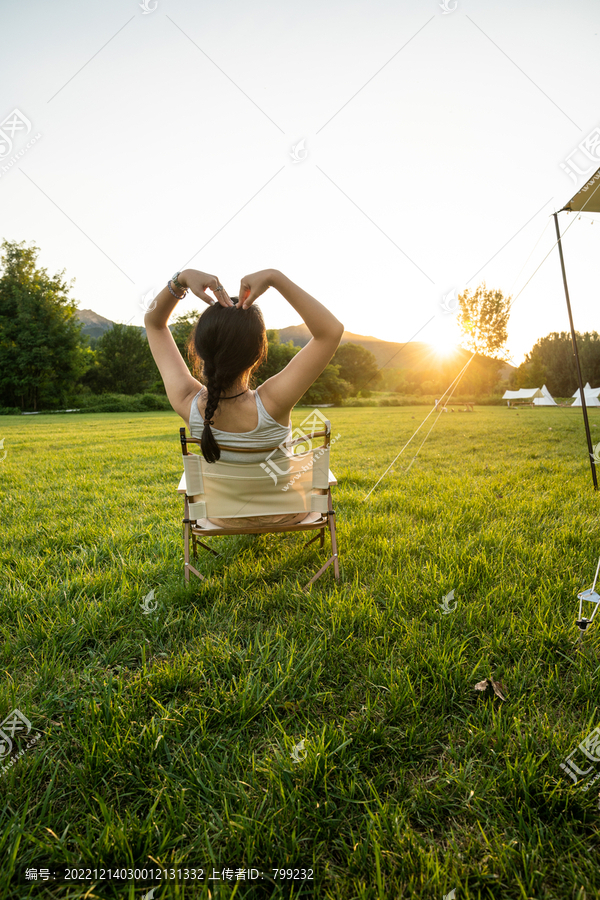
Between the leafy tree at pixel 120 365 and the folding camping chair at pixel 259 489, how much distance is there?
4538 cm

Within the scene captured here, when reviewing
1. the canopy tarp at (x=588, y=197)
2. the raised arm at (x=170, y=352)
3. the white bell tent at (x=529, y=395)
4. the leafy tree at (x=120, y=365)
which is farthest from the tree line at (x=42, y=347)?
the raised arm at (x=170, y=352)

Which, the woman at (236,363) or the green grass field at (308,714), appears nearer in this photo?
the green grass field at (308,714)

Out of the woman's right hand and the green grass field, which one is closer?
the green grass field

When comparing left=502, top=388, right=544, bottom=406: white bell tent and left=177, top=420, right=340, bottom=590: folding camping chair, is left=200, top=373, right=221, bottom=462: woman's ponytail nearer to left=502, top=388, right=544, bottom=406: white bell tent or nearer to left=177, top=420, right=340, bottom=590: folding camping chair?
left=177, top=420, right=340, bottom=590: folding camping chair

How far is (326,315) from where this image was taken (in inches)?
92.5

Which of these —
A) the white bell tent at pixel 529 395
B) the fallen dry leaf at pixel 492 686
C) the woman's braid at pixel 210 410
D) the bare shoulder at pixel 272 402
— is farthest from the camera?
the white bell tent at pixel 529 395

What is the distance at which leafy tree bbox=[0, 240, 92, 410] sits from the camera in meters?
36.7

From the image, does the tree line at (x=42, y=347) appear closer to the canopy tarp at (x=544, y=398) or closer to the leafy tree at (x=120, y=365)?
the leafy tree at (x=120, y=365)

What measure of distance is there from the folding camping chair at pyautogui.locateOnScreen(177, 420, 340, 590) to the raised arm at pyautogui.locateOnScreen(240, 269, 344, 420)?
429 mm

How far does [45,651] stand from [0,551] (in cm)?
179

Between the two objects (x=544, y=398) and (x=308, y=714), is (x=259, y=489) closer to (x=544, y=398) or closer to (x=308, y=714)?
(x=308, y=714)

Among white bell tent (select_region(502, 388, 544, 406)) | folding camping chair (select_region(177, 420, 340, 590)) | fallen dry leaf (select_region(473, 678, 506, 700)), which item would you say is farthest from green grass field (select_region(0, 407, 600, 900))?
white bell tent (select_region(502, 388, 544, 406))

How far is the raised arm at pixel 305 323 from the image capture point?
7.47 feet

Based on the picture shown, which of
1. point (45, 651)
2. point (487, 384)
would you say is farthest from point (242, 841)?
point (487, 384)
